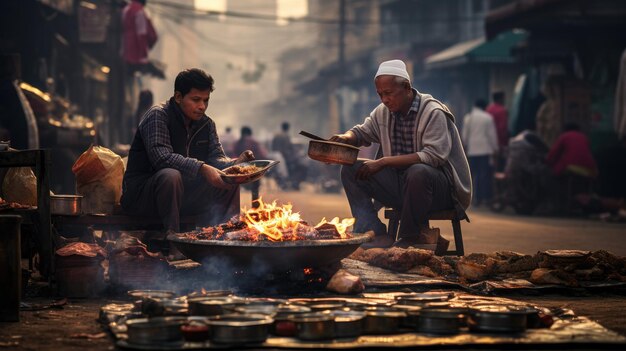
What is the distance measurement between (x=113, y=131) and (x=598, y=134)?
1291 cm

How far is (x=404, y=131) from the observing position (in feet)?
30.7

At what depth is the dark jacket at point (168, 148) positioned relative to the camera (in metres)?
8.34

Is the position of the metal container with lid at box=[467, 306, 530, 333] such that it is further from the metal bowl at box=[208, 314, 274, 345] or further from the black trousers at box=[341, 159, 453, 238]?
the black trousers at box=[341, 159, 453, 238]

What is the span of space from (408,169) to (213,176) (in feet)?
6.27

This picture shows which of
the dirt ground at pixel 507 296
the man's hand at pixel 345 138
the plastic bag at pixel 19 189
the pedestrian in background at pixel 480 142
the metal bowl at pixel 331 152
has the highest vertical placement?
the pedestrian in background at pixel 480 142

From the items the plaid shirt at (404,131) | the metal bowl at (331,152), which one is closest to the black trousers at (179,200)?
the metal bowl at (331,152)

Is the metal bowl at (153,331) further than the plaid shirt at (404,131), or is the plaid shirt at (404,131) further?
the plaid shirt at (404,131)

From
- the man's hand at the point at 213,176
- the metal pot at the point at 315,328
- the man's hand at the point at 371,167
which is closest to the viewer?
the metal pot at the point at 315,328

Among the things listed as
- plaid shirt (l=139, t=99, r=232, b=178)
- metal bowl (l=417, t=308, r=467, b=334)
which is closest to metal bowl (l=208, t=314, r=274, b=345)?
metal bowl (l=417, t=308, r=467, b=334)

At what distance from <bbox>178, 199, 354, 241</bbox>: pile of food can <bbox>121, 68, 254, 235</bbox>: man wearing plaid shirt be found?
29.4 inches

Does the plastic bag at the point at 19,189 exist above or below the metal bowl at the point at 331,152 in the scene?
below

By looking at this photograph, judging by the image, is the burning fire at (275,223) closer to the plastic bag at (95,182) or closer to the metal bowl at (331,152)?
the metal bowl at (331,152)

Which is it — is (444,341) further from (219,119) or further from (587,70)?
(219,119)

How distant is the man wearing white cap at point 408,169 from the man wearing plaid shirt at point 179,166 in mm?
1230
